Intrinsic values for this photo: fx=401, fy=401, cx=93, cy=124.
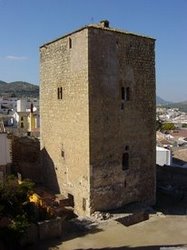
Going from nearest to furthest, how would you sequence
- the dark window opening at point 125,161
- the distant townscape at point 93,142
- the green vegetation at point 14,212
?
the green vegetation at point 14,212 → the distant townscape at point 93,142 → the dark window opening at point 125,161

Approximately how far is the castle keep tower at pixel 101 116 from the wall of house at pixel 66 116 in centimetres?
4

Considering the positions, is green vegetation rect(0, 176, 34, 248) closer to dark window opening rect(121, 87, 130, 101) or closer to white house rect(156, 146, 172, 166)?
dark window opening rect(121, 87, 130, 101)

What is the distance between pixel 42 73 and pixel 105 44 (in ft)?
15.3

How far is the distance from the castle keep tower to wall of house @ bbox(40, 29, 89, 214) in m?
0.04

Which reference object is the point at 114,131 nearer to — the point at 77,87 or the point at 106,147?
the point at 106,147

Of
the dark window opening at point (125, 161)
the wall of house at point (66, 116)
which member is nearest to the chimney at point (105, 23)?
the wall of house at point (66, 116)

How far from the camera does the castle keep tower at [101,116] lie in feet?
56.4

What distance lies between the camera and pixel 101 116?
1742 cm

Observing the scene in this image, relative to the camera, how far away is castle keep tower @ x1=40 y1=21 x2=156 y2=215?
17.2m

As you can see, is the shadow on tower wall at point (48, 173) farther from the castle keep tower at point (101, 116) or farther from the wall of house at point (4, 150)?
the wall of house at point (4, 150)

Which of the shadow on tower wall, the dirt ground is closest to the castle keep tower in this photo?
the shadow on tower wall

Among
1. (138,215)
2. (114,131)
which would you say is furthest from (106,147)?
(138,215)

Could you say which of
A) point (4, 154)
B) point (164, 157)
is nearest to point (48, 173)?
point (4, 154)

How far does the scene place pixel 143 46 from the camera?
747 inches
